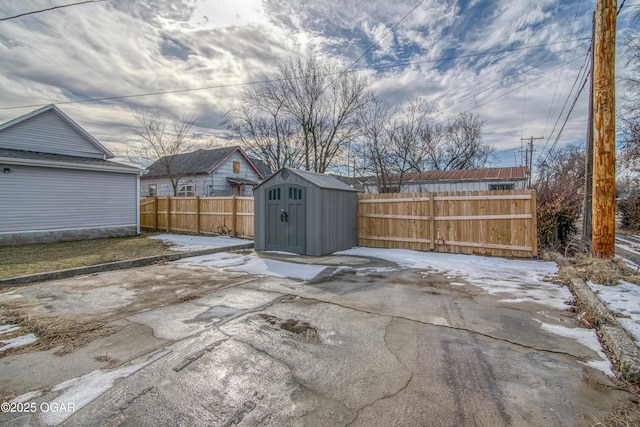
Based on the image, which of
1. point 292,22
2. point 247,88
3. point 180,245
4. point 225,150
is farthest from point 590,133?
point 225,150

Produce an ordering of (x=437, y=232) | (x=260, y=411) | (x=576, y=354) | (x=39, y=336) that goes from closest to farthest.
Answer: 1. (x=260, y=411)
2. (x=576, y=354)
3. (x=39, y=336)
4. (x=437, y=232)

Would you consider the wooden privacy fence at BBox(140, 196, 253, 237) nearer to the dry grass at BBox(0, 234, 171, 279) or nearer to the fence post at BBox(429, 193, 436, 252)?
the dry grass at BBox(0, 234, 171, 279)

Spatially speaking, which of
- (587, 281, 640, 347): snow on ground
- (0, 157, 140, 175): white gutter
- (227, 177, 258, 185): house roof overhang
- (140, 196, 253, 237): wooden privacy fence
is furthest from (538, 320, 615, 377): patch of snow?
(227, 177, 258, 185): house roof overhang

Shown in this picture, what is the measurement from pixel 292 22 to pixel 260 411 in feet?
37.9

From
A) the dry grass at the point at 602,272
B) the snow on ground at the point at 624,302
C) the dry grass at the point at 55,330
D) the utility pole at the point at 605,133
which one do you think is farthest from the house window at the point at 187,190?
the snow on ground at the point at 624,302

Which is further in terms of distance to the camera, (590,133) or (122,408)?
(590,133)

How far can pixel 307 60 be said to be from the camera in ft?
56.5

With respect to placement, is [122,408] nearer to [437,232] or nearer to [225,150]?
[437,232]

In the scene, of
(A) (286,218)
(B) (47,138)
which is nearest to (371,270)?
(A) (286,218)

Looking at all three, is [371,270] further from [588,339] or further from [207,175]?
[207,175]

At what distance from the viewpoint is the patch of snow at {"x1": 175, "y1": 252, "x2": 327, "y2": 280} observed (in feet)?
20.6

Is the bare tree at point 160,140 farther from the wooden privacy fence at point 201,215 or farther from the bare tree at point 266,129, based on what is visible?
the wooden privacy fence at point 201,215

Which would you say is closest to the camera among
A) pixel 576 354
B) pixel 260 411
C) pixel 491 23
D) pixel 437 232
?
pixel 260 411

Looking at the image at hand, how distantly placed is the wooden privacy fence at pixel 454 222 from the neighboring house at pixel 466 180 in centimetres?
1252
